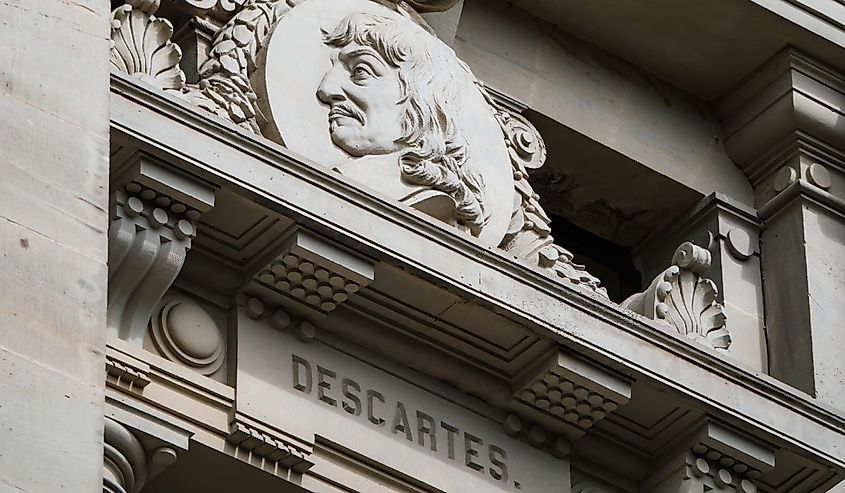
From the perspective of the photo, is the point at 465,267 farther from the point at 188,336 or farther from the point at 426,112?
the point at 188,336

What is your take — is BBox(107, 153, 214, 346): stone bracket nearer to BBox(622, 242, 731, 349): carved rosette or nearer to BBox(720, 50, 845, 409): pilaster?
BBox(622, 242, 731, 349): carved rosette

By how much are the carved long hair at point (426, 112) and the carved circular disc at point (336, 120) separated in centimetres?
3

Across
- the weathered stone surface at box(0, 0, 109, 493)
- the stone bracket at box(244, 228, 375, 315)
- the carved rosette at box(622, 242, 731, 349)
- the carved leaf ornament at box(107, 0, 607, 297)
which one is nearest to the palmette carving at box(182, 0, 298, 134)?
the carved leaf ornament at box(107, 0, 607, 297)

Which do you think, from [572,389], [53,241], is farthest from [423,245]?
[53,241]

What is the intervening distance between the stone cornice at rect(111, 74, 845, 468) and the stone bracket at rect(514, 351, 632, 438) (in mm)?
72

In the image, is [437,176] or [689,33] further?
[689,33]

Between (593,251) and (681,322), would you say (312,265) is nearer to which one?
(681,322)

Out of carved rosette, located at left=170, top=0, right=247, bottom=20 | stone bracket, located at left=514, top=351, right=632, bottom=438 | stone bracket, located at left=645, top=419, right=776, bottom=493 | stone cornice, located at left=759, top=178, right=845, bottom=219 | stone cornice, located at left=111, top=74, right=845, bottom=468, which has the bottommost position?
stone bracket, located at left=645, top=419, right=776, bottom=493

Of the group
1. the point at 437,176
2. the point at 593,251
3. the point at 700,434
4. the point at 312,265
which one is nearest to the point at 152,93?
the point at 312,265

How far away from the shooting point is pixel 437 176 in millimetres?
10391

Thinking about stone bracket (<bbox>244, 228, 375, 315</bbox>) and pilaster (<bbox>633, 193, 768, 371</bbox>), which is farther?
pilaster (<bbox>633, 193, 768, 371</bbox>)

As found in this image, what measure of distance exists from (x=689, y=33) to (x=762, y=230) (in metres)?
1.07

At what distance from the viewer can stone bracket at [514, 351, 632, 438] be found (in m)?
10.1

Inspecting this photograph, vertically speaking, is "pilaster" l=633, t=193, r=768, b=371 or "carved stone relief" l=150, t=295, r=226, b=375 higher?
"pilaster" l=633, t=193, r=768, b=371
